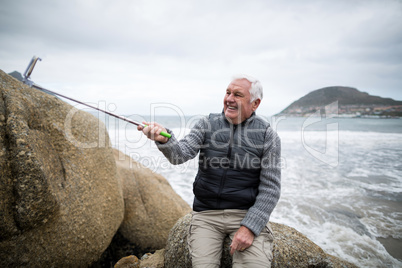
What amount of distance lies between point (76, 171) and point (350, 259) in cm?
655

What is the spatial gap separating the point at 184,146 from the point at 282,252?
202 cm

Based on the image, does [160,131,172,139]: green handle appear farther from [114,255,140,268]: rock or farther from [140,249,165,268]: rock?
[114,255,140,268]: rock

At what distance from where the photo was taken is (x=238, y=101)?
9.13 feet

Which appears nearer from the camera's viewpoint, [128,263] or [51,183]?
[51,183]

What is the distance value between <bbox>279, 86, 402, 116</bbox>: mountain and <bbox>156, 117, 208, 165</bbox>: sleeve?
8147cm

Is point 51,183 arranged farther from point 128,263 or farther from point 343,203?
point 343,203

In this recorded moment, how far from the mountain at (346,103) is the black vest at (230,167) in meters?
81.3

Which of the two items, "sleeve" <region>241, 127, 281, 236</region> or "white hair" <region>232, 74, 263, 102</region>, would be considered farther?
"white hair" <region>232, 74, 263, 102</region>

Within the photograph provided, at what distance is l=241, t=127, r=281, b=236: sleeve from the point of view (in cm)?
245

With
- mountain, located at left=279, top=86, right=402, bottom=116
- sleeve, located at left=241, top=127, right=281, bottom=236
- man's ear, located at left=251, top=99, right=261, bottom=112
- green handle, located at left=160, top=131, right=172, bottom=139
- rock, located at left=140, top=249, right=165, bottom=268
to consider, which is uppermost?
mountain, located at left=279, top=86, right=402, bottom=116

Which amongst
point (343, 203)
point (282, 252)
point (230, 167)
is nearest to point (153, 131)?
point (230, 167)

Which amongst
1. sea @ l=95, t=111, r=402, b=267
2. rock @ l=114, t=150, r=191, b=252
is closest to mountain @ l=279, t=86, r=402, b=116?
sea @ l=95, t=111, r=402, b=267

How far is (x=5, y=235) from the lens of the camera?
2.50 metres

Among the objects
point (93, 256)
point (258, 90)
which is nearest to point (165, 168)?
point (93, 256)
